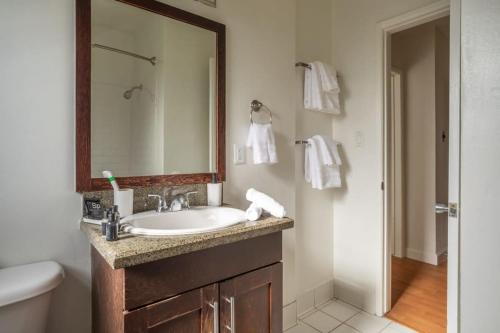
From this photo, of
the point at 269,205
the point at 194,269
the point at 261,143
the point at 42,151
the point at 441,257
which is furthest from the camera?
the point at 441,257

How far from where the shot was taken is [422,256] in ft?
10.1

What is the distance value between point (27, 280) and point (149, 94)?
0.87 m

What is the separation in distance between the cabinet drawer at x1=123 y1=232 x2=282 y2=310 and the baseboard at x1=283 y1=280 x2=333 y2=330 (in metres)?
0.91

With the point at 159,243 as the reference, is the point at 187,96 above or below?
above

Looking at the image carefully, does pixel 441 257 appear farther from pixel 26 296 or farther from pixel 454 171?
pixel 26 296

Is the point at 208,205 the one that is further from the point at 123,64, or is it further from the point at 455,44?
the point at 455,44

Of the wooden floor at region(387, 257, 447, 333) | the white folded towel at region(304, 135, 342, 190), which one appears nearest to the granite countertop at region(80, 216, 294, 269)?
the white folded towel at region(304, 135, 342, 190)

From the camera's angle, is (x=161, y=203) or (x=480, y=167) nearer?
(x=480, y=167)

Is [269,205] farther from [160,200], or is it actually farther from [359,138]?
[359,138]

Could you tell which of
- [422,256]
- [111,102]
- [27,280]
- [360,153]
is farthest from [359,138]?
[27,280]

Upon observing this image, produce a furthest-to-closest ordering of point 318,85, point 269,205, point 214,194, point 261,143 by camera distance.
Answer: point 318,85 < point 261,143 < point 214,194 < point 269,205

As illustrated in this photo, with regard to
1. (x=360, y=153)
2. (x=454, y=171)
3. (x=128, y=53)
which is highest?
(x=128, y=53)

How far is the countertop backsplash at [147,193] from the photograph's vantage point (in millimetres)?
1191

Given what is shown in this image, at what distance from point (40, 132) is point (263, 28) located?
4.37 feet
